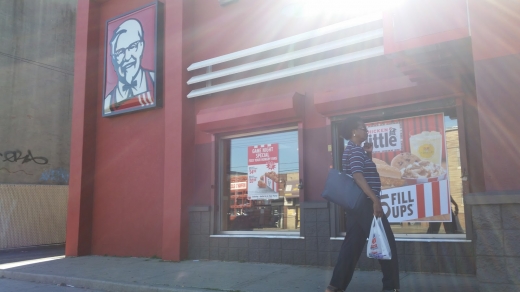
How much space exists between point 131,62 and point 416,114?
6.18 metres

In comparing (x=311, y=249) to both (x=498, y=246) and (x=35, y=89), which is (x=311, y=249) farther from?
(x=35, y=89)

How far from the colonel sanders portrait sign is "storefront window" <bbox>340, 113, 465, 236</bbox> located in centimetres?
480

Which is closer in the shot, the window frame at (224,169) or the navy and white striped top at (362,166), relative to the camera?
the navy and white striped top at (362,166)

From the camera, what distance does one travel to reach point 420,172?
21.1 ft

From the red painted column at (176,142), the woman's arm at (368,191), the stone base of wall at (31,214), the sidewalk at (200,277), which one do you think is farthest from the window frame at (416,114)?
the stone base of wall at (31,214)

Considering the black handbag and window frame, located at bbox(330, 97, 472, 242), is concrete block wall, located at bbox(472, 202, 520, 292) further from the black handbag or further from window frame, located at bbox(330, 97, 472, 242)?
window frame, located at bbox(330, 97, 472, 242)

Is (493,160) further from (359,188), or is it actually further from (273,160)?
(273,160)

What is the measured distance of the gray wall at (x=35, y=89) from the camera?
14.4 meters

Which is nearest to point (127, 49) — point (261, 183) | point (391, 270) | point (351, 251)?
point (261, 183)

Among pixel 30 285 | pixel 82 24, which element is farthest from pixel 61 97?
pixel 30 285

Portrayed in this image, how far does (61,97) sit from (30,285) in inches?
399

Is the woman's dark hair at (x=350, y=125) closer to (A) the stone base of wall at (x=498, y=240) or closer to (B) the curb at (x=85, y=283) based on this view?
(A) the stone base of wall at (x=498, y=240)

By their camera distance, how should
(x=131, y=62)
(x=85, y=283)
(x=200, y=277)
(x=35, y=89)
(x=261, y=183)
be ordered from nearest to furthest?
1. (x=200, y=277)
2. (x=85, y=283)
3. (x=261, y=183)
4. (x=131, y=62)
5. (x=35, y=89)

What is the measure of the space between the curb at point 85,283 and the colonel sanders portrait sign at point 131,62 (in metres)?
3.69
